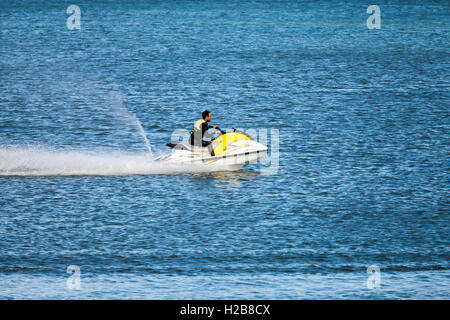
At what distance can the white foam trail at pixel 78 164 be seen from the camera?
3306 cm

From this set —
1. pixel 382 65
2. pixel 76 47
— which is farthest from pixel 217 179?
pixel 76 47

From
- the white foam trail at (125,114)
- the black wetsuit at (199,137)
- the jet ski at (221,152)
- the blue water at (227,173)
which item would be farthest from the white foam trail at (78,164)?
the white foam trail at (125,114)

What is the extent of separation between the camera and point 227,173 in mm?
A: 32812

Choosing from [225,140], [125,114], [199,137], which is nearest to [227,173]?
[225,140]

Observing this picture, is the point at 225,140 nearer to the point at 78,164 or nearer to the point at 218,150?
the point at 218,150

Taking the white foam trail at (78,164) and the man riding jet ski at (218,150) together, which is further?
the white foam trail at (78,164)

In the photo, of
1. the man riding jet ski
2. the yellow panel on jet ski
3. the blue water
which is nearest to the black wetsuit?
the man riding jet ski

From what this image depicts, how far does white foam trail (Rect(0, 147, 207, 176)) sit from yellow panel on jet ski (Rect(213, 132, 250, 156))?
48.3 inches

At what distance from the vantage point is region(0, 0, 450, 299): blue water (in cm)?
2277

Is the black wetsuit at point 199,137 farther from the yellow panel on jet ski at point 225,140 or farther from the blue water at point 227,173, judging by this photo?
the blue water at point 227,173

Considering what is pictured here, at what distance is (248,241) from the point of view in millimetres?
25516

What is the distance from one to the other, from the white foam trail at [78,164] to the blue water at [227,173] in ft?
0.37

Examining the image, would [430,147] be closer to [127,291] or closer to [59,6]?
[127,291]
